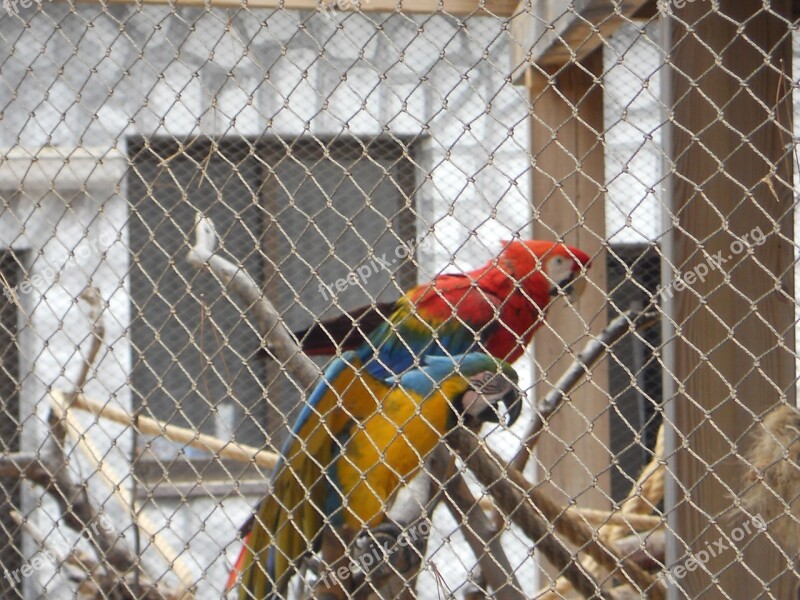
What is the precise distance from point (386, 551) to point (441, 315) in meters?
0.45

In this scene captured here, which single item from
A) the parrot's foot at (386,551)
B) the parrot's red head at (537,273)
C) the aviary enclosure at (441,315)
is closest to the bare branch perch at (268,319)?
the aviary enclosure at (441,315)

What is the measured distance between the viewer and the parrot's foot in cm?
120

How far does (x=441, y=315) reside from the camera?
1525mm

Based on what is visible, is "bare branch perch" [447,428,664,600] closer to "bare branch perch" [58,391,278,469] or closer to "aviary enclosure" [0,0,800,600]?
"aviary enclosure" [0,0,800,600]

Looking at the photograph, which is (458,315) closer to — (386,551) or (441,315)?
(441,315)

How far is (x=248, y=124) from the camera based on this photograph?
8.48 feet

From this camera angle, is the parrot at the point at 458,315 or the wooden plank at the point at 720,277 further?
the parrot at the point at 458,315

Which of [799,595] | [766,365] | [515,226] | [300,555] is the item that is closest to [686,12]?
[766,365]

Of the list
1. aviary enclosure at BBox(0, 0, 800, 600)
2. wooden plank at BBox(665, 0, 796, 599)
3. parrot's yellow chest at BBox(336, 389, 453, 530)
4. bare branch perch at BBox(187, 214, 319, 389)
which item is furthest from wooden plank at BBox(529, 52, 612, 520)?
wooden plank at BBox(665, 0, 796, 599)

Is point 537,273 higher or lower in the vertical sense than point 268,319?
lower

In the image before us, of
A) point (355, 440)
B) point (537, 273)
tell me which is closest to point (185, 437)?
point (355, 440)

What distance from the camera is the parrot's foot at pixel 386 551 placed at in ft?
3.94

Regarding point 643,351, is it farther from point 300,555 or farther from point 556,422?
point 300,555

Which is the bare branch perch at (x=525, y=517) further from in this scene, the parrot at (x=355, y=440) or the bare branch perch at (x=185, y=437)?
the bare branch perch at (x=185, y=437)
